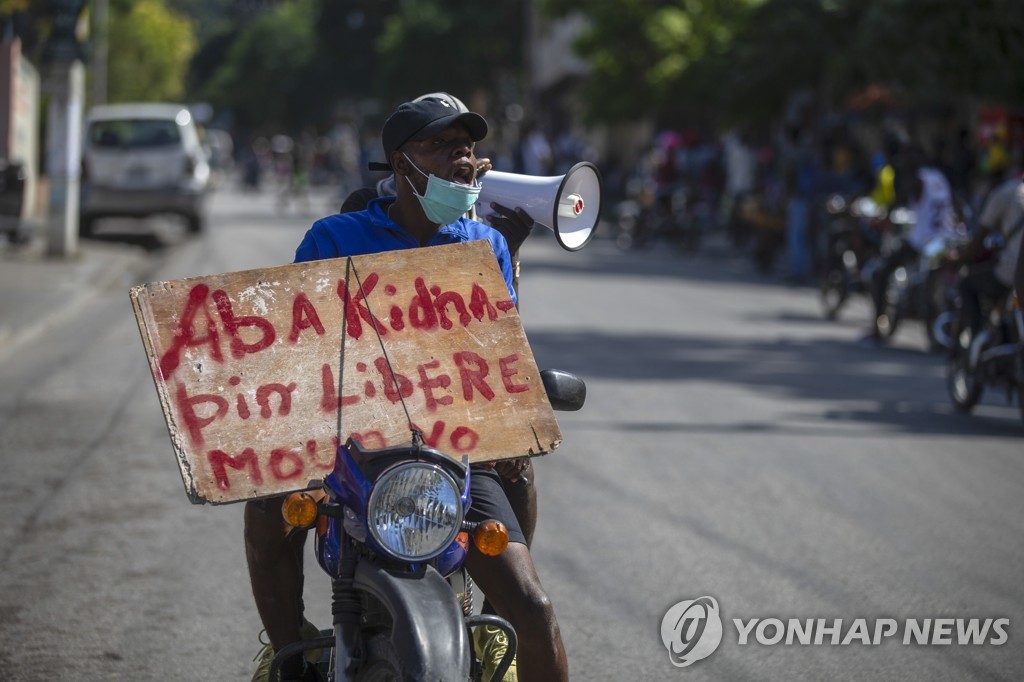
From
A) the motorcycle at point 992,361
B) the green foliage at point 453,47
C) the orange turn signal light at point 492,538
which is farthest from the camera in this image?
the green foliage at point 453,47

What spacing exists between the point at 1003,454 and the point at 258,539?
5.99m

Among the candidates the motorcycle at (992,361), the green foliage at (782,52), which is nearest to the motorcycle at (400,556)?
the motorcycle at (992,361)

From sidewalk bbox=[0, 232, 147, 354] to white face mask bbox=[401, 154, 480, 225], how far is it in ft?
30.6

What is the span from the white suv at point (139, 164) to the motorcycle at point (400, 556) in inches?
A: 811

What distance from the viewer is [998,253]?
10.3m

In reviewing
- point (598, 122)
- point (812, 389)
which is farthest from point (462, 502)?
point (598, 122)

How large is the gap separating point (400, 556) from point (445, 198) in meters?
0.96

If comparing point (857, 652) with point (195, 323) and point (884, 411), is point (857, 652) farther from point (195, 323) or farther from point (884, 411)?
point (884, 411)

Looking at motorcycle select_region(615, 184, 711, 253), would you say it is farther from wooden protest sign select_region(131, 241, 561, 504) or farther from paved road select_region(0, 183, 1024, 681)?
wooden protest sign select_region(131, 241, 561, 504)

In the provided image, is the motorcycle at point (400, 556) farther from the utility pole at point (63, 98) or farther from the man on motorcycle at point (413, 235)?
the utility pole at point (63, 98)

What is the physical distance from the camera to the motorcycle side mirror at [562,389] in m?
3.52

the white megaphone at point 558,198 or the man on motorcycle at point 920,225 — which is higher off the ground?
the white megaphone at point 558,198

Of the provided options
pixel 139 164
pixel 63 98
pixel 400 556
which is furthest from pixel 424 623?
pixel 139 164

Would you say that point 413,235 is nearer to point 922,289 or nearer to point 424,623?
point 424,623
